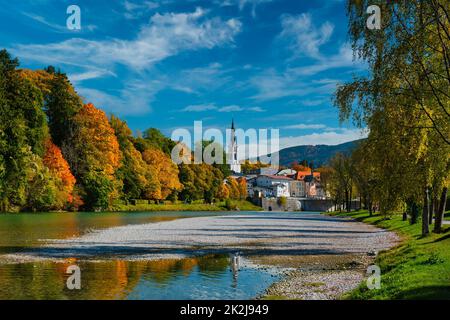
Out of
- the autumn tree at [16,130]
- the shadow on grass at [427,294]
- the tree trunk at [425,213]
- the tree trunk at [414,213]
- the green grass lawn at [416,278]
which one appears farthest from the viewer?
the autumn tree at [16,130]

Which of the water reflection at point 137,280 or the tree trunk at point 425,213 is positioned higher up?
the tree trunk at point 425,213

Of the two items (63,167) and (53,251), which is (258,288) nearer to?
(53,251)

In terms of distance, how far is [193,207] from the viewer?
136 metres

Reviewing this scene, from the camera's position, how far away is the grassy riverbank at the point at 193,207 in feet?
356

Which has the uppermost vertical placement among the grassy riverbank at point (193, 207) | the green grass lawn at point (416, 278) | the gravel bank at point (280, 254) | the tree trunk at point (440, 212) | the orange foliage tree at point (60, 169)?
the orange foliage tree at point (60, 169)

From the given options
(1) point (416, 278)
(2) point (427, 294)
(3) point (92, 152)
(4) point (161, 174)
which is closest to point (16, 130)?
(3) point (92, 152)

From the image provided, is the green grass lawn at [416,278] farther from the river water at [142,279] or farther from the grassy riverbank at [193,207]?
the grassy riverbank at [193,207]

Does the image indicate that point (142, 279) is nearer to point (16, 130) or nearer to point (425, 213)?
point (425, 213)

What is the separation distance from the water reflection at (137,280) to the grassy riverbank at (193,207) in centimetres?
8201

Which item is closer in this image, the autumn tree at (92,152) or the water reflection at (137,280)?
the water reflection at (137,280)

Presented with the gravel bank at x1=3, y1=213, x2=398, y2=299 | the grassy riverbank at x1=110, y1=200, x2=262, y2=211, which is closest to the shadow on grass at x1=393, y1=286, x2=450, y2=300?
the gravel bank at x1=3, y1=213, x2=398, y2=299

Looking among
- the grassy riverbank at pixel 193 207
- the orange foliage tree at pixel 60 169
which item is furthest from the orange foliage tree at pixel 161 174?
the orange foliage tree at pixel 60 169

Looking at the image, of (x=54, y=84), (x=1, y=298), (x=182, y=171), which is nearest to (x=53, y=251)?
(x=1, y=298)
